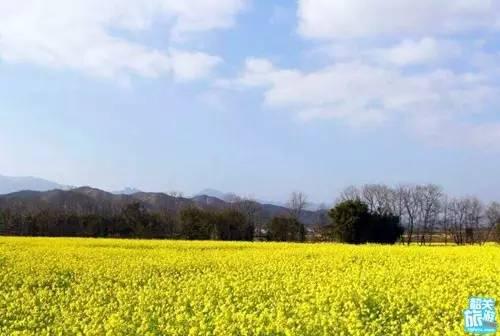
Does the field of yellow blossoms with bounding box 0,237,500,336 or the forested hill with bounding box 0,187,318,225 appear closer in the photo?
the field of yellow blossoms with bounding box 0,237,500,336

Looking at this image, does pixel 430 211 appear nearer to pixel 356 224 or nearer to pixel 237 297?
pixel 356 224

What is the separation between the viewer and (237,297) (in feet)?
36.9

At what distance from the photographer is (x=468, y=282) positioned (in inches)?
512

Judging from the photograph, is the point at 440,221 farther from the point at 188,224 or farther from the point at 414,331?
the point at 414,331

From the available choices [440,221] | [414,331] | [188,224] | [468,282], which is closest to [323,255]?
[468,282]

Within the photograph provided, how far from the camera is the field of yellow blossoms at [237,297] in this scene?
8445mm

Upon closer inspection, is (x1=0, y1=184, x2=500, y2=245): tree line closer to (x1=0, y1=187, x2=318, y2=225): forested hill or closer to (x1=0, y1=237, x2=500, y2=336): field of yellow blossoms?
(x1=0, y1=187, x2=318, y2=225): forested hill

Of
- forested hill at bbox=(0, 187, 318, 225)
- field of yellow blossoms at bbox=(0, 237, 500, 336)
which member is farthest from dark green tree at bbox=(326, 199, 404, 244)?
field of yellow blossoms at bbox=(0, 237, 500, 336)

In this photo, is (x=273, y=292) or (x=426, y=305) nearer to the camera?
(x=426, y=305)

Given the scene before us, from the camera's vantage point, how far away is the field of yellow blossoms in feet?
27.7

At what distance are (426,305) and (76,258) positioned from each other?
13.1 meters
